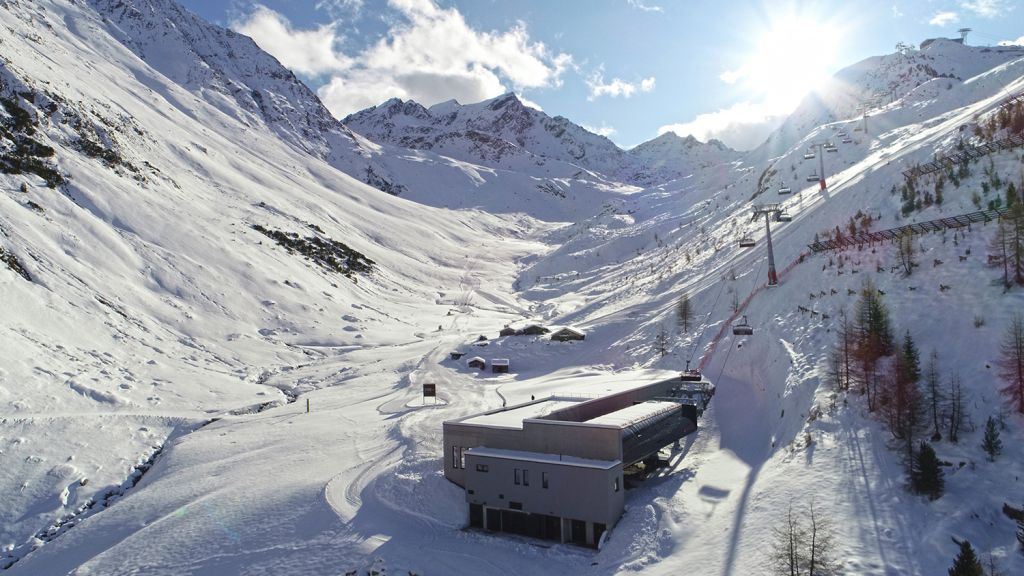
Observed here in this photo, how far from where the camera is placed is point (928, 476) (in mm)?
20125

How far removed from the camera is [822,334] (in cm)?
3309

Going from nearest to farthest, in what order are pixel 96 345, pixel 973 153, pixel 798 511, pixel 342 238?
pixel 798 511, pixel 973 153, pixel 96 345, pixel 342 238

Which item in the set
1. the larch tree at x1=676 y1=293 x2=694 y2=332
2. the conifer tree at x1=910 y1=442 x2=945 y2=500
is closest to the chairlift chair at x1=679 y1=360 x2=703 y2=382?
the larch tree at x1=676 y1=293 x2=694 y2=332

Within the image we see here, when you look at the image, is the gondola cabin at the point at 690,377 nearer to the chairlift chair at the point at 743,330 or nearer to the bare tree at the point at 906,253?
the chairlift chair at the point at 743,330

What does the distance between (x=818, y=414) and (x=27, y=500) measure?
37783 millimetres

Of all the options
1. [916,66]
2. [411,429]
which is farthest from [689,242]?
[916,66]

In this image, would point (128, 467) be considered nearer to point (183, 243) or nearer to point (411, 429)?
point (411, 429)

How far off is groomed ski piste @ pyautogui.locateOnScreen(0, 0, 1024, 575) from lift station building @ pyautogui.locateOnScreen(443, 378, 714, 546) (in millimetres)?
1266

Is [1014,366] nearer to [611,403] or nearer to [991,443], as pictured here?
[991,443]

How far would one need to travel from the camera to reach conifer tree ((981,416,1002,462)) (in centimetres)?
2014

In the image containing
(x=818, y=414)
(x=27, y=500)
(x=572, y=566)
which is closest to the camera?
(x=572, y=566)

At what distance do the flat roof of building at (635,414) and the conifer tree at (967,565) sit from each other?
13.6m

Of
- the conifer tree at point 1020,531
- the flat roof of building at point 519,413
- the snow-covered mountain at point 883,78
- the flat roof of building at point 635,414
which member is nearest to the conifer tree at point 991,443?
the conifer tree at point 1020,531

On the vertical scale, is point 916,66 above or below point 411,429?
above
